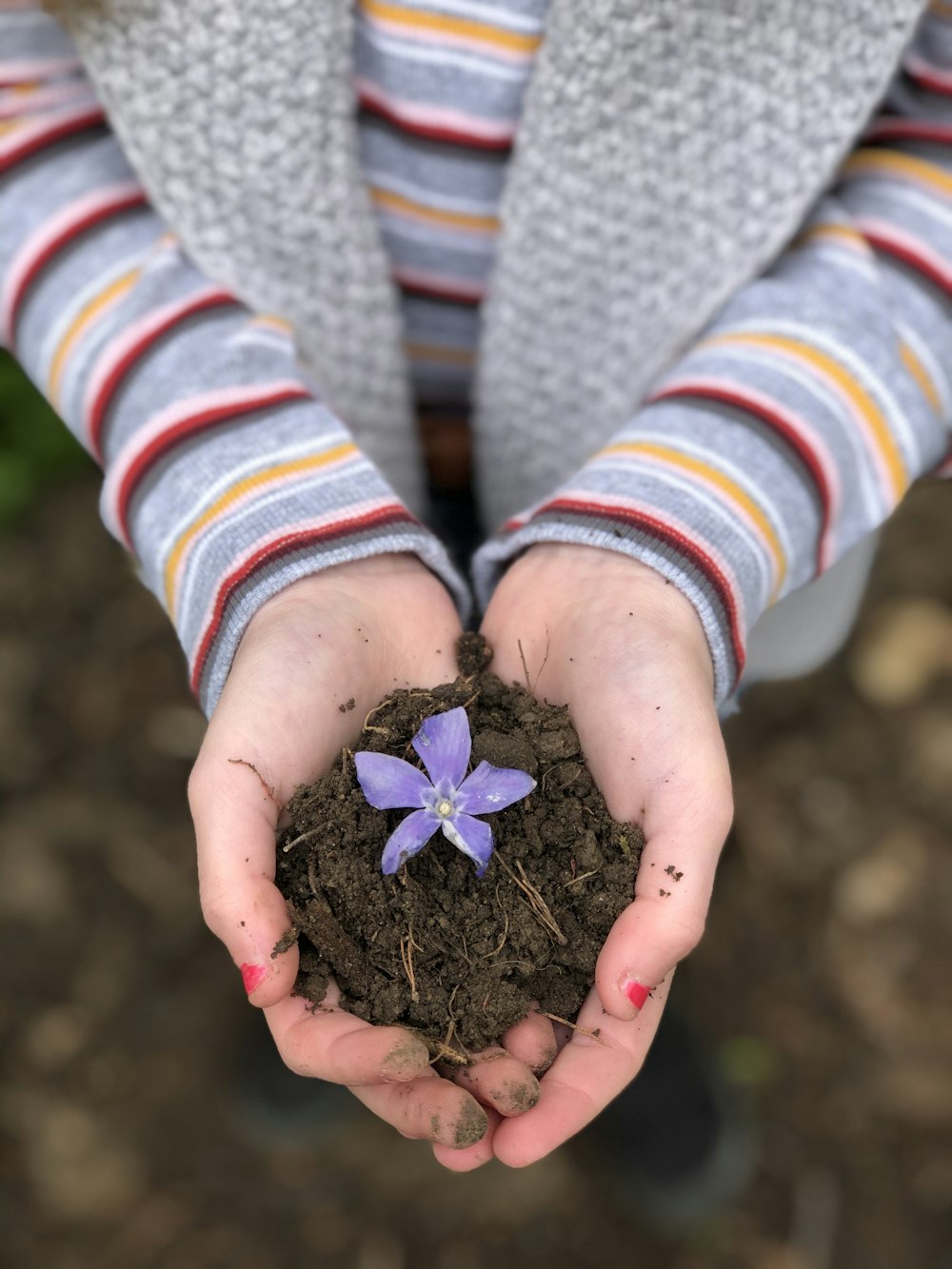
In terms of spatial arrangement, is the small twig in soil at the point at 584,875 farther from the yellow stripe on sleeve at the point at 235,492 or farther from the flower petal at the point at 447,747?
the yellow stripe on sleeve at the point at 235,492

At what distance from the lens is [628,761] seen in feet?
3.77

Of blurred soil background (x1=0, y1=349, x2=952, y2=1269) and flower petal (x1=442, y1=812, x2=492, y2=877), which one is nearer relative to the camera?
flower petal (x1=442, y1=812, x2=492, y2=877)

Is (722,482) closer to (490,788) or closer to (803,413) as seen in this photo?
(803,413)

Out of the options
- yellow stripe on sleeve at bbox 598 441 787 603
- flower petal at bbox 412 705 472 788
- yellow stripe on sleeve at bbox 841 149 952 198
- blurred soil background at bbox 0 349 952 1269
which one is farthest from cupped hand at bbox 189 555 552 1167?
blurred soil background at bbox 0 349 952 1269

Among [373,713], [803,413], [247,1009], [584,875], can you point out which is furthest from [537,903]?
[247,1009]

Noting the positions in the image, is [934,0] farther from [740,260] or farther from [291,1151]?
[291,1151]

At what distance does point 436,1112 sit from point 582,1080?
0.15 metres

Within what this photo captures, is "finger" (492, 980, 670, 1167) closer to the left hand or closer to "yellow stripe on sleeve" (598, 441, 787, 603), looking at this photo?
the left hand

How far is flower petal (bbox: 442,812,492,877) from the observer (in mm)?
1126

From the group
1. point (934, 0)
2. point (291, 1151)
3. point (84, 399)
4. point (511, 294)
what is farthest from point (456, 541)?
point (291, 1151)

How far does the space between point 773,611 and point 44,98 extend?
1220mm

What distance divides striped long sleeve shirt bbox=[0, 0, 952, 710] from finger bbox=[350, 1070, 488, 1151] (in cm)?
48

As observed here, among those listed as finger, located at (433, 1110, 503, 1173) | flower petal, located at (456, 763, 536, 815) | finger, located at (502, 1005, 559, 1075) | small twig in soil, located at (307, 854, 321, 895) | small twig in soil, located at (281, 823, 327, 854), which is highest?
flower petal, located at (456, 763, 536, 815)

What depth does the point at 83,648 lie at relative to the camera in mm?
2719
